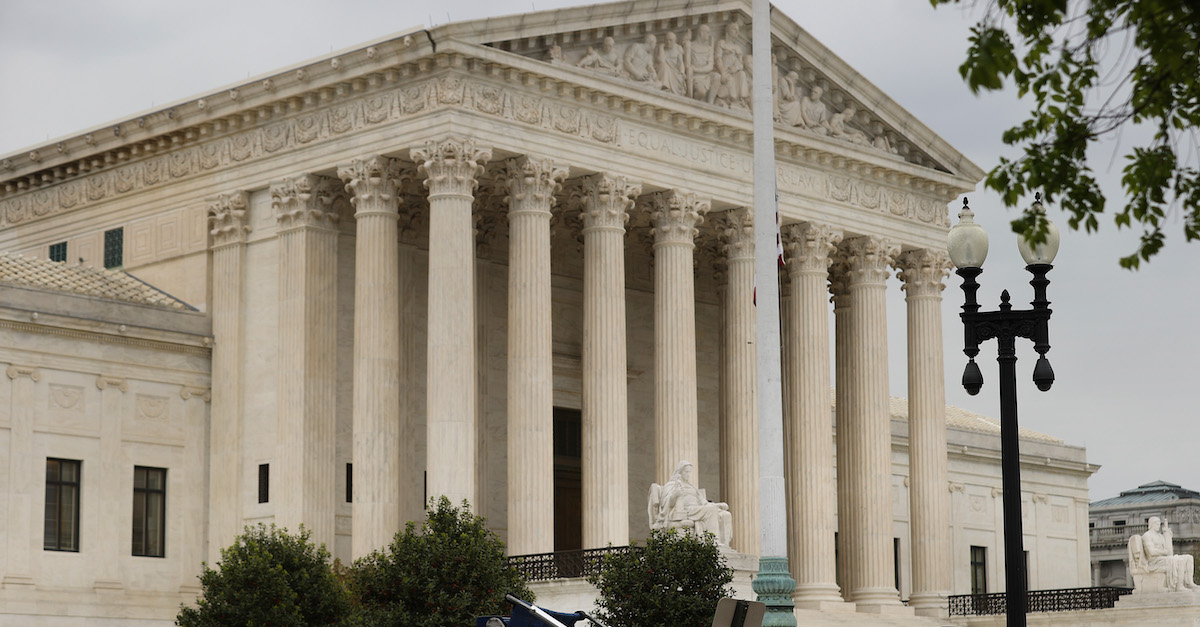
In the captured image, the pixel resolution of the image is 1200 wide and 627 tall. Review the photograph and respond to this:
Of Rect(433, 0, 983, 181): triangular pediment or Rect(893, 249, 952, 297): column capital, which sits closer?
Rect(433, 0, 983, 181): triangular pediment

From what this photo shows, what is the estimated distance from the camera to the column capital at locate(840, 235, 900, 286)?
5028cm

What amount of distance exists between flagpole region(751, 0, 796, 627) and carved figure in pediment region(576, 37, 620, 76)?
13461mm

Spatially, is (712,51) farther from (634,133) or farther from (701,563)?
(701,563)

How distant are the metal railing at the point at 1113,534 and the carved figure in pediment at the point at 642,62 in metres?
62.3

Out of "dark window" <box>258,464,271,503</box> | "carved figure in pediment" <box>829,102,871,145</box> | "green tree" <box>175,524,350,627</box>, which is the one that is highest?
"carved figure in pediment" <box>829,102,871,145</box>

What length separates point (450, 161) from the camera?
4062 cm

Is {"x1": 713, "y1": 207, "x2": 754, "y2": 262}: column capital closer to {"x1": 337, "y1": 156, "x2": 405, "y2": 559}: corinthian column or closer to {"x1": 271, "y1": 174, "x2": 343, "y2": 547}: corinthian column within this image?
{"x1": 337, "y1": 156, "x2": 405, "y2": 559}: corinthian column

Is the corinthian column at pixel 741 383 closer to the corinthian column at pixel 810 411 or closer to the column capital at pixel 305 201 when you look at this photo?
the corinthian column at pixel 810 411

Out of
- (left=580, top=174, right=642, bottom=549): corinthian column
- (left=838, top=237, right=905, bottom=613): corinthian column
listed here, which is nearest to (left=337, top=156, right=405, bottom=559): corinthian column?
(left=580, top=174, right=642, bottom=549): corinthian column

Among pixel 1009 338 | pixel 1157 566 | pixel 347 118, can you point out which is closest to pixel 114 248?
pixel 347 118

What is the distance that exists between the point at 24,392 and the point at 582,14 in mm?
14775

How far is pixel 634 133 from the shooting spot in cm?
4456

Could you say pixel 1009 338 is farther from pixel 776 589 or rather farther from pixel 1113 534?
pixel 1113 534

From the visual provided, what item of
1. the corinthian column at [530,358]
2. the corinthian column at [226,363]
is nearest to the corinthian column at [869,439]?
the corinthian column at [530,358]
